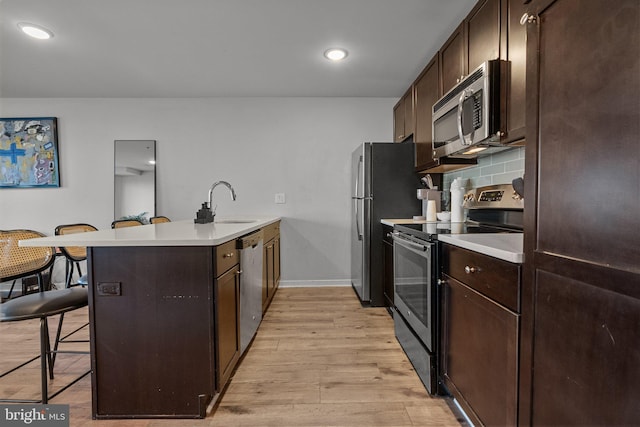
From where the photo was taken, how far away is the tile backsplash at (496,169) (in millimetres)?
1836

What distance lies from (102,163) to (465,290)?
4.07m

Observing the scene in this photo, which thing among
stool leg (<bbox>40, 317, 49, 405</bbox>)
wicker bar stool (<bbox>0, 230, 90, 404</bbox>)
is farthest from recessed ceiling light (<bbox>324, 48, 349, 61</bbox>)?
stool leg (<bbox>40, 317, 49, 405</bbox>)

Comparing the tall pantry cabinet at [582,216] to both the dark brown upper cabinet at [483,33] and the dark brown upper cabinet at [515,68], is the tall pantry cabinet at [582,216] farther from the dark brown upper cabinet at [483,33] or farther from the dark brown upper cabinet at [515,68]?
the dark brown upper cabinet at [483,33]

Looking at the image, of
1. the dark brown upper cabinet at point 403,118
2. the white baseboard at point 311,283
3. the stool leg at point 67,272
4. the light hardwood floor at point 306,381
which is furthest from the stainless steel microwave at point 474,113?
the stool leg at point 67,272

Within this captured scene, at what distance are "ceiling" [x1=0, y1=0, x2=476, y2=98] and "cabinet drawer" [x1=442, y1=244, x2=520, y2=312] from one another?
5.42 ft

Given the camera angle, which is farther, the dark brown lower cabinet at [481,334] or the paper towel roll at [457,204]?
the paper towel roll at [457,204]

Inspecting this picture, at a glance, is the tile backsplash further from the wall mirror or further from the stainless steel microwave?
the wall mirror

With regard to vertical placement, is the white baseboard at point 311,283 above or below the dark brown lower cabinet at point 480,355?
below

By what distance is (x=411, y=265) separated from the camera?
Answer: 1.84m

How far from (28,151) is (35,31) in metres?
1.91

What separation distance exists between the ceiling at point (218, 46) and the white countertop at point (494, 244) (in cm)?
156

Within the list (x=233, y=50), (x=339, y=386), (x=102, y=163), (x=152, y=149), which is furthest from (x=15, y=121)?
(x=339, y=386)

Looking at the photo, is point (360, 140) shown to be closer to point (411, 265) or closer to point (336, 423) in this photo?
point (411, 265)

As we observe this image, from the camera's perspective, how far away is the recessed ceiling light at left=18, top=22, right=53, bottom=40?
7.14ft
